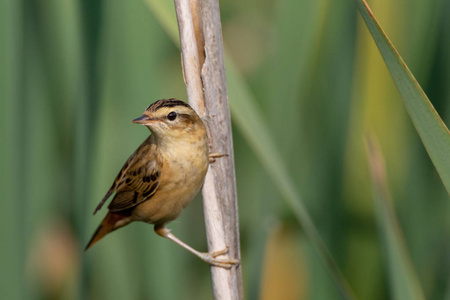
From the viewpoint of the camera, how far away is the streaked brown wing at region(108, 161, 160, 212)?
6.37ft

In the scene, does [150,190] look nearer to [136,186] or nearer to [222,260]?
[136,186]

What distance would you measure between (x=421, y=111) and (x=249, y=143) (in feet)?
2.92

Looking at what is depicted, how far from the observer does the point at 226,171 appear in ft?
5.09

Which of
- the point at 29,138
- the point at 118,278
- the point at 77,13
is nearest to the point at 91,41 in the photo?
the point at 77,13

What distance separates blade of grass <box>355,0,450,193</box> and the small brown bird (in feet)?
2.20

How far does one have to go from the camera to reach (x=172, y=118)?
1741 mm

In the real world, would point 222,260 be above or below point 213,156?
below

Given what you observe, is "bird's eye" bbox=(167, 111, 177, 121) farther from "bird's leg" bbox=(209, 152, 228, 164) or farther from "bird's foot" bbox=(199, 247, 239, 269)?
"bird's foot" bbox=(199, 247, 239, 269)

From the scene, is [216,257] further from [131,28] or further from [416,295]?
[131,28]

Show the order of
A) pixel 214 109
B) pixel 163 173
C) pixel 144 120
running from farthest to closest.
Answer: pixel 163 173 < pixel 144 120 < pixel 214 109

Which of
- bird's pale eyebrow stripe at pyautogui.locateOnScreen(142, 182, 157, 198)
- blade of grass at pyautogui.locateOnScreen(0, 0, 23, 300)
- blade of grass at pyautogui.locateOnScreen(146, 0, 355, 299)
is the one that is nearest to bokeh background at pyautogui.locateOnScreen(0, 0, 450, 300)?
blade of grass at pyautogui.locateOnScreen(0, 0, 23, 300)

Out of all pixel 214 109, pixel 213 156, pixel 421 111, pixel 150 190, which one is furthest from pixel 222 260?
Result: pixel 421 111

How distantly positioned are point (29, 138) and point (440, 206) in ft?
5.58

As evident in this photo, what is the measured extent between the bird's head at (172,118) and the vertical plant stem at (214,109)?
0.11 metres
